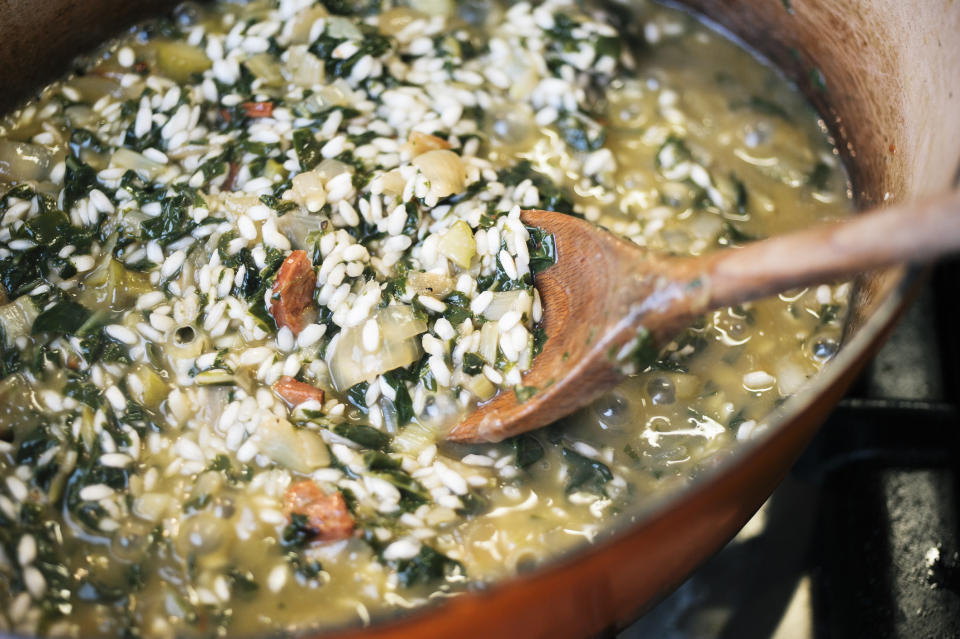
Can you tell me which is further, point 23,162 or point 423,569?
point 23,162

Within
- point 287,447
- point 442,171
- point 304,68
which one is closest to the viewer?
point 287,447

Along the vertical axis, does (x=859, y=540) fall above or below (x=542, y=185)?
below

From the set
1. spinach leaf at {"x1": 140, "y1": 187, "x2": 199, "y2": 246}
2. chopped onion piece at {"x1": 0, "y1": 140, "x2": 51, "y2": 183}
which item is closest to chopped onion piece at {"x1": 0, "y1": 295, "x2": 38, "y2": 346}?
spinach leaf at {"x1": 140, "y1": 187, "x2": 199, "y2": 246}

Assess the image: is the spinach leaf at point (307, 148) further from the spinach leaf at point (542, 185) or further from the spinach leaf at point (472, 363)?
the spinach leaf at point (472, 363)

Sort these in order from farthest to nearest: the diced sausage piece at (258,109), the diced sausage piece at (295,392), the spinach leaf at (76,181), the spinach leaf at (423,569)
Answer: the diced sausage piece at (258,109) → the spinach leaf at (76,181) → the diced sausage piece at (295,392) → the spinach leaf at (423,569)

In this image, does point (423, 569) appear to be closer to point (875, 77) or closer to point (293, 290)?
point (293, 290)

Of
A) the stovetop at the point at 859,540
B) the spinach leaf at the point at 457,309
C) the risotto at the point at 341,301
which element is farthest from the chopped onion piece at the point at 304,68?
the stovetop at the point at 859,540

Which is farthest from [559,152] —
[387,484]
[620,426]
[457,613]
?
[457,613]

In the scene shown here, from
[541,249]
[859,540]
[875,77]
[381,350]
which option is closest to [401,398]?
[381,350]
